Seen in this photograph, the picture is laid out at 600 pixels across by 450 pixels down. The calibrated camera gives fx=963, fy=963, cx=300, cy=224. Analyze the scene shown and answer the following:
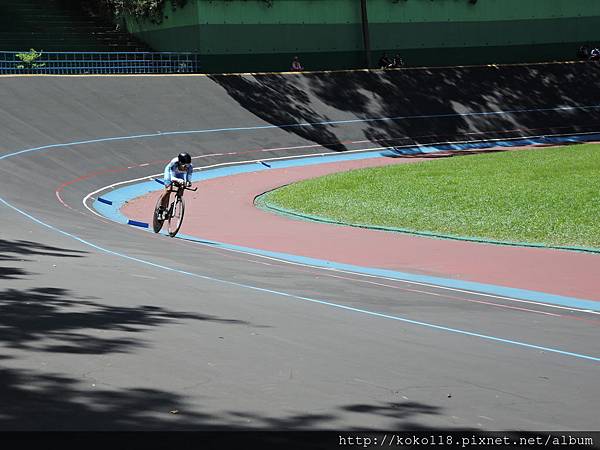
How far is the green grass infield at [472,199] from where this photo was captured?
66.8 feet

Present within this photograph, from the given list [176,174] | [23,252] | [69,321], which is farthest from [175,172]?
[69,321]

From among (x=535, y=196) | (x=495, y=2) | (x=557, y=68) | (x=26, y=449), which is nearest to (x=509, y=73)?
(x=557, y=68)

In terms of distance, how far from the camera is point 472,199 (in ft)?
80.3

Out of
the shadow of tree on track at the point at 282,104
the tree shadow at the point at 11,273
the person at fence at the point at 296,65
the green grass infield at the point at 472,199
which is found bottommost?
the green grass infield at the point at 472,199

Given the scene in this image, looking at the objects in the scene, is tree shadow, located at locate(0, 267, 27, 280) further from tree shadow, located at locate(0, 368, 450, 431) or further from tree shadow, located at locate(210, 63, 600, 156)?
tree shadow, located at locate(210, 63, 600, 156)

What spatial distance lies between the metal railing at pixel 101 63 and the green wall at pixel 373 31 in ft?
6.60

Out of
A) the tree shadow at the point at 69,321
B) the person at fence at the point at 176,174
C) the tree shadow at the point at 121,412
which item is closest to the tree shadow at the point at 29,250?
the tree shadow at the point at 69,321

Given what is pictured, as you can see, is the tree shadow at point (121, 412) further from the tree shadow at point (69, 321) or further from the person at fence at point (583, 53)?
the person at fence at point (583, 53)

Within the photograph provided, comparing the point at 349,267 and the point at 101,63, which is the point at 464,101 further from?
the point at 349,267

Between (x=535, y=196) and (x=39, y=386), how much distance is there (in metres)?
19.6

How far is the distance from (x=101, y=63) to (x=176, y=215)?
88.3ft

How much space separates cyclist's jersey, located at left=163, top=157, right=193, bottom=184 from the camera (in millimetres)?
19922

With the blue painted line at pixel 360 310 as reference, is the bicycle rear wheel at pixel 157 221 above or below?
above

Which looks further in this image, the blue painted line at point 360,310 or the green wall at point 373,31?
the green wall at point 373,31
